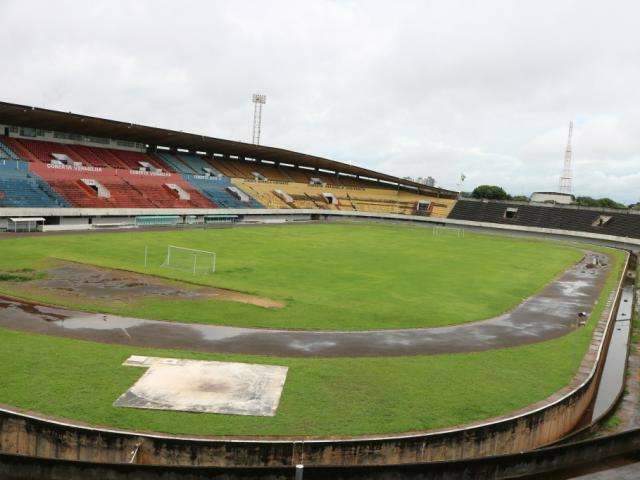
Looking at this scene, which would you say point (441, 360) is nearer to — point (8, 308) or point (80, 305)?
point (80, 305)

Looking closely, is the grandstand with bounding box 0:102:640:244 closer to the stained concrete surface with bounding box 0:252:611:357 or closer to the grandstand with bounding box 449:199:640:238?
the grandstand with bounding box 449:199:640:238


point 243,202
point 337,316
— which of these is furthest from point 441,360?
point 243,202

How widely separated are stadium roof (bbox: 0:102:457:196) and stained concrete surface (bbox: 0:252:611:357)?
36.6 metres

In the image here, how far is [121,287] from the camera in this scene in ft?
75.7

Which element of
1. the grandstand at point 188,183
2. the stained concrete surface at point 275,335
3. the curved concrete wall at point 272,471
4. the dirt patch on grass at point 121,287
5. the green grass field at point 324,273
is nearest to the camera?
the curved concrete wall at point 272,471

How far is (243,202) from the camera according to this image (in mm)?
68250

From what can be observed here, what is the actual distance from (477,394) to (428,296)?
12172 millimetres

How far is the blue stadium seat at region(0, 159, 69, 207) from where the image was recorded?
146 feet

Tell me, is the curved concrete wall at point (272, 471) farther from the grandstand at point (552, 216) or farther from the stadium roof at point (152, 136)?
the grandstand at point (552, 216)

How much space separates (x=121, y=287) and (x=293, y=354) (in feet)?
36.9

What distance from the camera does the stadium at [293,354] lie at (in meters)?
9.76

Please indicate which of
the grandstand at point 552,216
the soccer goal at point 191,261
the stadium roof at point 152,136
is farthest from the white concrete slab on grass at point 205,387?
the grandstand at point 552,216

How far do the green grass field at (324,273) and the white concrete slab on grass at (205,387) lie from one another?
14.8 feet

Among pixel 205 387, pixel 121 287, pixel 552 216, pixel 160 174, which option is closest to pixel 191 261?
pixel 121 287
